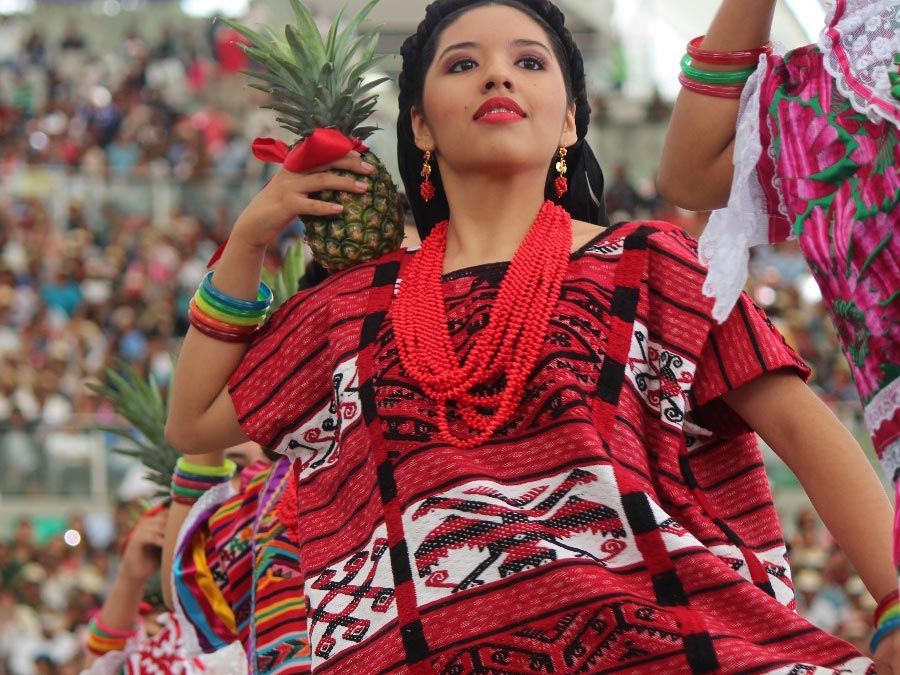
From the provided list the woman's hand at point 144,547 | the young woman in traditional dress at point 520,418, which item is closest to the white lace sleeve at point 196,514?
the woman's hand at point 144,547

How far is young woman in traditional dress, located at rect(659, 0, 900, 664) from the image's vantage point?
249cm

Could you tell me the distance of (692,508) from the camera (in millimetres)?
3156

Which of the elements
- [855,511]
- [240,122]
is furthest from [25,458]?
[855,511]

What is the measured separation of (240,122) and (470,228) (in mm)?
16785

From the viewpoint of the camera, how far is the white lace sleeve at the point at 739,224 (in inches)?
109

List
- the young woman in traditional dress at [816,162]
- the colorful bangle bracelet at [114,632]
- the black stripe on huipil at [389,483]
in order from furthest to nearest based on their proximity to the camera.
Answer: the colorful bangle bracelet at [114,632], the black stripe on huipil at [389,483], the young woman in traditional dress at [816,162]

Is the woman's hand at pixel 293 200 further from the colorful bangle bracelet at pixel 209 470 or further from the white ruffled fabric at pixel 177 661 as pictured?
the white ruffled fabric at pixel 177 661

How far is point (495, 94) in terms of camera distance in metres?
3.43

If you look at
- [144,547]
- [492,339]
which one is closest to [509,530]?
[492,339]

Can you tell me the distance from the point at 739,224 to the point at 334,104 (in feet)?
4.04

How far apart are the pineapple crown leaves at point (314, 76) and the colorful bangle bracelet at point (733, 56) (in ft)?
3.36

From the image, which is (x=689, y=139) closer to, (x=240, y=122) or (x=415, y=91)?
(x=415, y=91)

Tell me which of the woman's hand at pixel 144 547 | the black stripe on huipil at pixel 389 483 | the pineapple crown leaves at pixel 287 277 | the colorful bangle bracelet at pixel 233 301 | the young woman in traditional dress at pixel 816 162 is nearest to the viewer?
the young woman in traditional dress at pixel 816 162

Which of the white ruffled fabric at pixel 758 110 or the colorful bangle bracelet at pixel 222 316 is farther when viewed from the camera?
the colorful bangle bracelet at pixel 222 316
